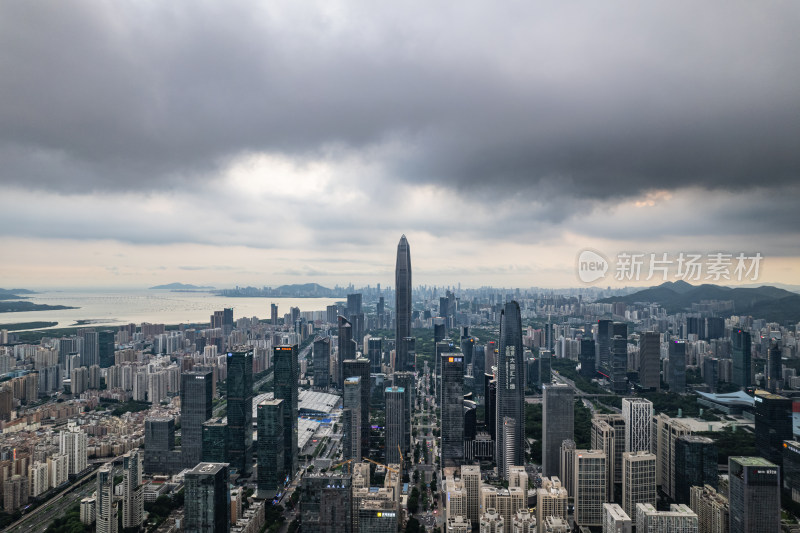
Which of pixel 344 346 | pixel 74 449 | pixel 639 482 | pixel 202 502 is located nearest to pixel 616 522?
pixel 639 482

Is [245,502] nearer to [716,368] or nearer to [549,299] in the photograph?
[549,299]

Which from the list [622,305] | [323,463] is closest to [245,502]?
[323,463]

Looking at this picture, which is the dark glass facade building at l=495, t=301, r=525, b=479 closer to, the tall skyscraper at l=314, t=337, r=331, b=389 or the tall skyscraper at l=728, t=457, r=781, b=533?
the tall skyscraper at l=728, t=457, r=781, b=533

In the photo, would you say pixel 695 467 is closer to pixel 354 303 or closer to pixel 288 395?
pixel 288 395

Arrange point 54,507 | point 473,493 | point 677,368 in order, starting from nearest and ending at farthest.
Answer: point 473,493
point 54,507
point 677,368

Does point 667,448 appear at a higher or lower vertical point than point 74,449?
higher
